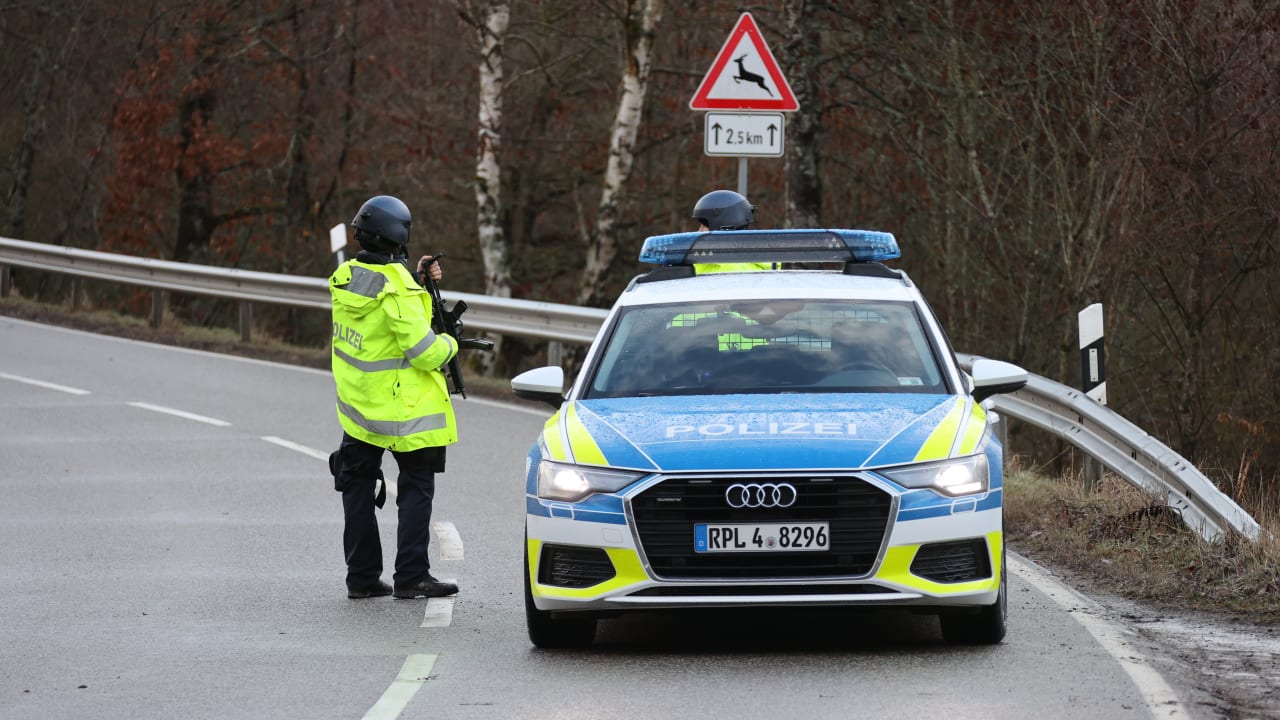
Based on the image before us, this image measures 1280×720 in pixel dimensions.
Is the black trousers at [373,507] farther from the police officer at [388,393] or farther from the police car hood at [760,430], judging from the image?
the police car hood at [760,430]

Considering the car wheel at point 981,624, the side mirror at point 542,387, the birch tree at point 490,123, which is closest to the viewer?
the car wheel at point 981,624

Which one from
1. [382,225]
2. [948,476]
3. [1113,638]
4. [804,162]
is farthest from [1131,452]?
[804,162]

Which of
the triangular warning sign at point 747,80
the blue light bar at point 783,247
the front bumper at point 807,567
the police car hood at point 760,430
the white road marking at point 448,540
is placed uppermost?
the triangular warning sign at point 747,80

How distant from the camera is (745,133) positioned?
14.5 meters

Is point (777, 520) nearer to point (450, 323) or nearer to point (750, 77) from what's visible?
point (450, 323)

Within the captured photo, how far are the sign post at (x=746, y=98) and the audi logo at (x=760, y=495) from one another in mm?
7496

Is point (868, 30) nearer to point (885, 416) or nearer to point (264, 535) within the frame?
point (264, 535)

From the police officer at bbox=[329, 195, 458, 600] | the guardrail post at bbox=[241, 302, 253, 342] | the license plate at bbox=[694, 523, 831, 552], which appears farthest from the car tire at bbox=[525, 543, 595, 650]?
the guardrail post at bbox=[241, 302, 253, 342]

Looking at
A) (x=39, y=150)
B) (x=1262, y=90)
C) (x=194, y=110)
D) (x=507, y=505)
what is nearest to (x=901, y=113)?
(x=1262, y=90)

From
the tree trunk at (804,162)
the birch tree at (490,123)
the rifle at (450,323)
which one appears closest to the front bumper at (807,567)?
the rifle at (450,323)

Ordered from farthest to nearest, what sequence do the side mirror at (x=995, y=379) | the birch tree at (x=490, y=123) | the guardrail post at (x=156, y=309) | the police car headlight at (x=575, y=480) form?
the birch tree at (x=490, y=123) < the guardrail post at (x=156, y=309) < the side mirror at (x=995, y=379) < the police car headlight at (x=575, y=480)

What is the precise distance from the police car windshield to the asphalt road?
1.01m

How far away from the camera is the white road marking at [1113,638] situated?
643 centimetres

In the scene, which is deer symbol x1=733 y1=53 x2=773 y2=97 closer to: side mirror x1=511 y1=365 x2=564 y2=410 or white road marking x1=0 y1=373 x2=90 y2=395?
side mirror x1=511 y1=365 x2=564 y2=410
